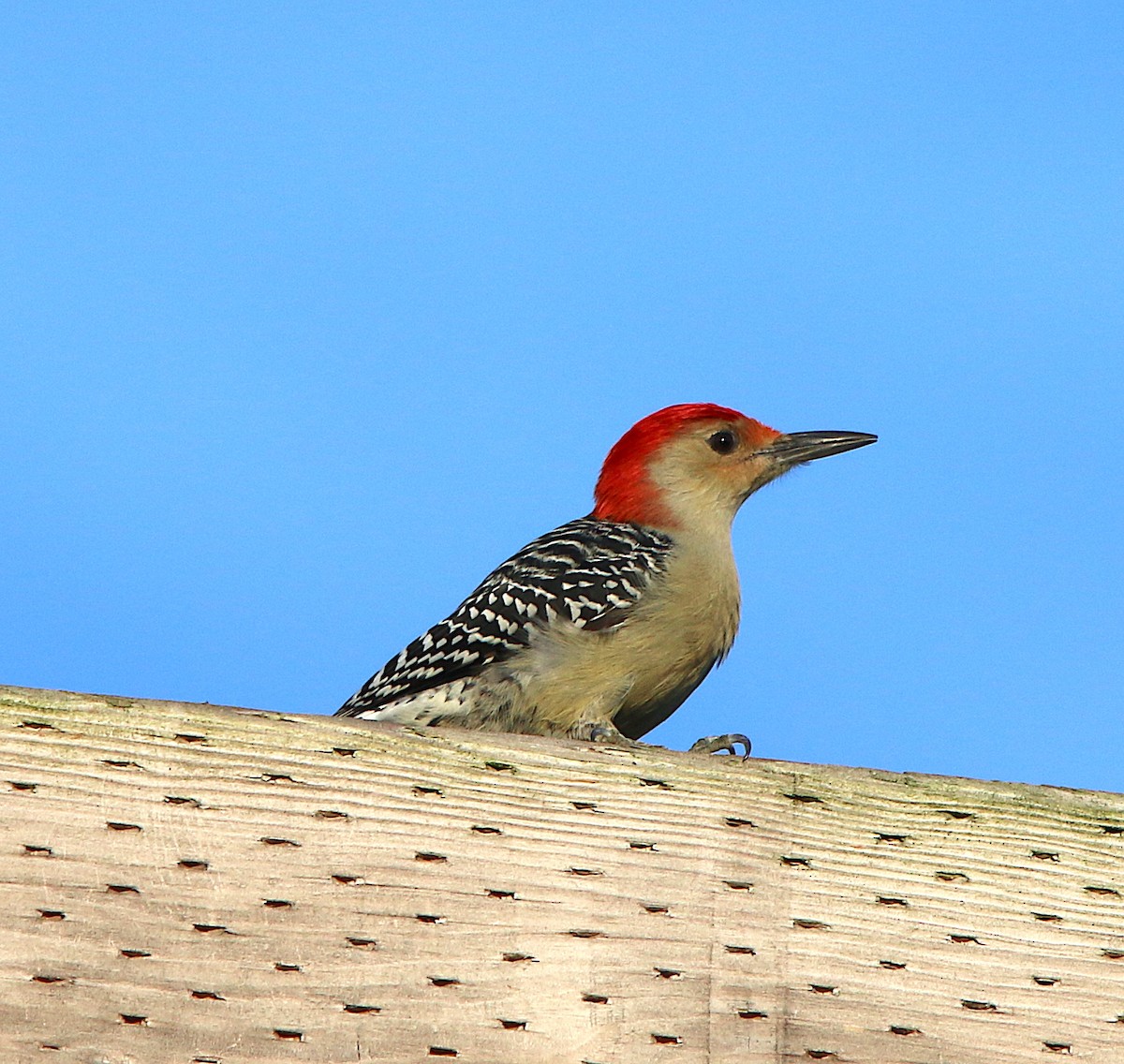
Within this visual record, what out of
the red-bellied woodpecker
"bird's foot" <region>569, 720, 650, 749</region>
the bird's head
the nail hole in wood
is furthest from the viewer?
the bird's head

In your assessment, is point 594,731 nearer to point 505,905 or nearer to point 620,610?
point 620,610

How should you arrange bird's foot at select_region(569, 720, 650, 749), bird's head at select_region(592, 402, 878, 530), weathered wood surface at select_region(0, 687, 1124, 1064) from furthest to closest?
bird's head at select_region(592, 402, 878, 530) < bird's foot at select_region(569, 720, 650, 749) < weathered wood surface at select_region(0, 687, 1124, 1064)

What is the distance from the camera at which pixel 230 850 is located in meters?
2.57

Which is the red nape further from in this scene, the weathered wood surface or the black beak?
the weathered wood surface

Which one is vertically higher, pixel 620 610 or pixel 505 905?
pixel 620 610

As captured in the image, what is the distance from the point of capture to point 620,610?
208 inches

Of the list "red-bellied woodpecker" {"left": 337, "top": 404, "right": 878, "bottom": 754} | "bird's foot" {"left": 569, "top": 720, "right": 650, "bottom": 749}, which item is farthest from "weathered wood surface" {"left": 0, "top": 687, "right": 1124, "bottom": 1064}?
"bird's foot" {"left": 569, "top": 720, "right": 650, "bottom": 749}

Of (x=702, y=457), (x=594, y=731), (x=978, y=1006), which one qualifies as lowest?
(x=978, y=1006)

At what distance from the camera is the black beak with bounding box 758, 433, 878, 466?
6.74 metres

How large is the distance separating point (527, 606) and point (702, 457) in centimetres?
149

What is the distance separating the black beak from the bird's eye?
0.39 ft

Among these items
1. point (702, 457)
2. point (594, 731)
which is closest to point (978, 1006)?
point (594, 731)

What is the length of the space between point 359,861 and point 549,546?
3.71m

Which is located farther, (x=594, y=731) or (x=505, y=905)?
(x=594, y=731)
